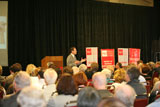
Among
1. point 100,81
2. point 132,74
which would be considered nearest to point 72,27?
point 132,74

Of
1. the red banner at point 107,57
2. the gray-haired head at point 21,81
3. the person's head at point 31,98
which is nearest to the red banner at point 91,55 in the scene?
the red banner at point 107,57

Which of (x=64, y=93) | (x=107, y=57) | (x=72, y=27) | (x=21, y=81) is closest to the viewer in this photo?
(x=21, y=81)

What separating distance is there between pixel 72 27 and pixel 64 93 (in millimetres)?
8199

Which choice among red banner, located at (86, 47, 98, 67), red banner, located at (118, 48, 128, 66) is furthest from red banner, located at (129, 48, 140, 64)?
red banner, located at (86, 47, 98, 67)

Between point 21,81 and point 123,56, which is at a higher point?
point 21,81

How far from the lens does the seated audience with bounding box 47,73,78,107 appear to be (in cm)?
306

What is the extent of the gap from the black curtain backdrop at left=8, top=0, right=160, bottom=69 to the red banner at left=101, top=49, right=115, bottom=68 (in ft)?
2.03

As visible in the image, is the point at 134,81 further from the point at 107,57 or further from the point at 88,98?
the point at 107,57

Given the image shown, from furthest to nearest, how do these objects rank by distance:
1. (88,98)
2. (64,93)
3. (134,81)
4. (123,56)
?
1. (123,56)
2. (134,81)
3. (64,93)
4. (88,98)

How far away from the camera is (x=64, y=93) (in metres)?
3.15

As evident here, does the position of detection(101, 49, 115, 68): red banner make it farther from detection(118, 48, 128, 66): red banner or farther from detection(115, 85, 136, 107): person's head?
detection(115, 85, 136, 107): person's head

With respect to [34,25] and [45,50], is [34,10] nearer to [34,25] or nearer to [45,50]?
[34,25]

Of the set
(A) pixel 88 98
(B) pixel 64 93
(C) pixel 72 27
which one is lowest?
(B) pixel 64 93

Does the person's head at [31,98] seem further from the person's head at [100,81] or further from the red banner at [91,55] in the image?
the red banner at [91,55]
